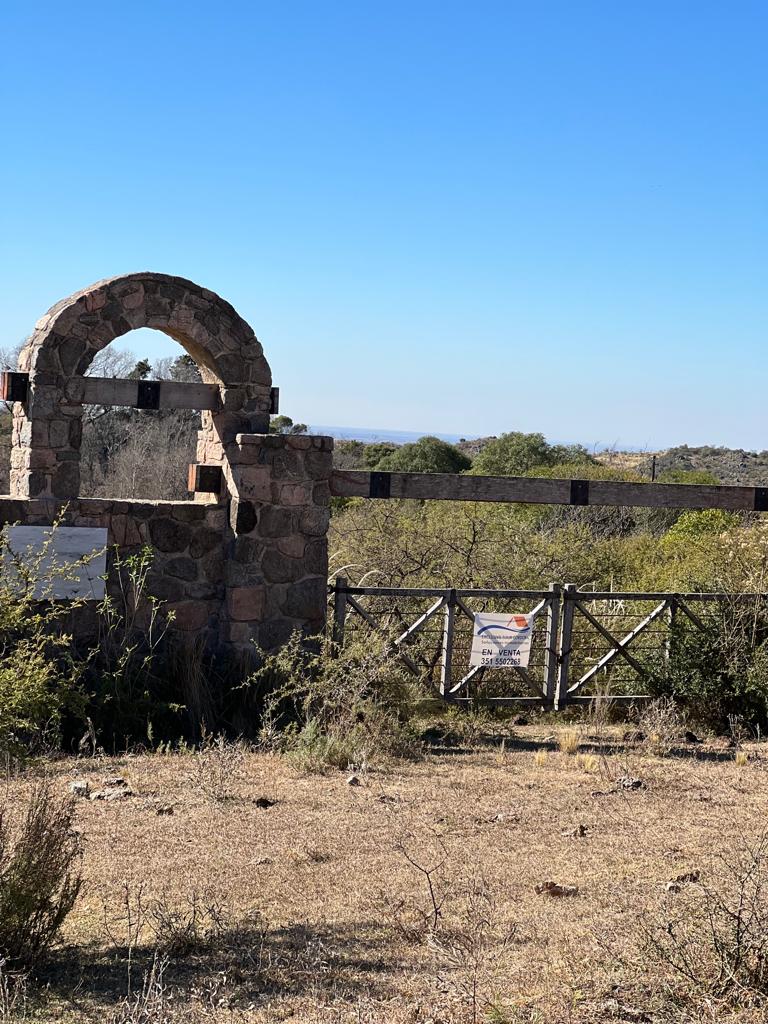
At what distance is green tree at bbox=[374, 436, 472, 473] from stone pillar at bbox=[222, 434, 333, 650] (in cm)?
2332

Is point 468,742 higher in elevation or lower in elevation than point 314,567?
lower

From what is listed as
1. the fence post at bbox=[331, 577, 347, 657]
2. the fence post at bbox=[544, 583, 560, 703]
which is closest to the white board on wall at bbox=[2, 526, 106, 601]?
the fence post at bbox=[331, 577, 347, 657]

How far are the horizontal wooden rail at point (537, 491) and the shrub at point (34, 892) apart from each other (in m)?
5.33

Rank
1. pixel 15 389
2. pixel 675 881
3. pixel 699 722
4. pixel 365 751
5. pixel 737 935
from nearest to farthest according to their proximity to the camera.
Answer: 1. pixel 737 935
2. pixel 675 881
3. pixel 365 751
4. pixel 15 389
5. pixel 699 722

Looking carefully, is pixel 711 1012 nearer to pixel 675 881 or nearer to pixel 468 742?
pixel 675 881

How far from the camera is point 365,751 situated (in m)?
8.64

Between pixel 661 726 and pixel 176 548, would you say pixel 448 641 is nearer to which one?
pixel 661 726

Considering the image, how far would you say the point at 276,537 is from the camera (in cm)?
1008

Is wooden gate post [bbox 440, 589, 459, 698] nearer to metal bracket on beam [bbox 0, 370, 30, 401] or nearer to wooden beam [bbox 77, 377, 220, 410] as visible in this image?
wooden beam [bbox 77, 377, 220, 410]

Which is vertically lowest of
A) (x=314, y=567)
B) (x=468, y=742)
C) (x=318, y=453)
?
(x=468, y=742)

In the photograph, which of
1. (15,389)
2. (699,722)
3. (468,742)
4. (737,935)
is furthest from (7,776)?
(699,722)

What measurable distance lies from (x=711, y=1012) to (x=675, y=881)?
6.37 ft

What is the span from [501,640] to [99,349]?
14.4ft

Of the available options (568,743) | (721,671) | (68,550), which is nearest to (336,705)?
(568,743)
